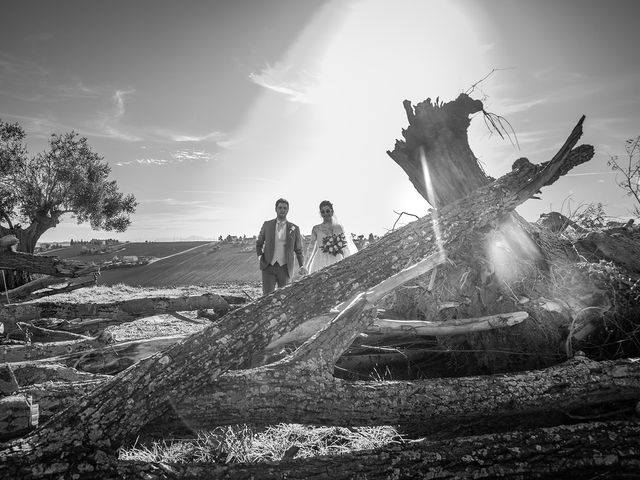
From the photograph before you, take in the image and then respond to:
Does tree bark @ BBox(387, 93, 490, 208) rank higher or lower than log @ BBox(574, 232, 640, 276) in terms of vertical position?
higher

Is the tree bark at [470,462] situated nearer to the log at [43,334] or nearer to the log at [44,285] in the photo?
the log at [43,334]

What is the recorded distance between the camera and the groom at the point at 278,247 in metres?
6.92

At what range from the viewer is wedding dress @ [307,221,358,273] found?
22.1ft

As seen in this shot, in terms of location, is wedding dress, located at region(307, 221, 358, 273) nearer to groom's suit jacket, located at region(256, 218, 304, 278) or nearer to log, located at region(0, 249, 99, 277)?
groom's suit jacket, located at region(256, 218, 304, 278)

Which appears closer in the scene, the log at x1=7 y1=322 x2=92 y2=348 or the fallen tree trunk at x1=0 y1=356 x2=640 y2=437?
the fallen tree trunk at x1=0 y1=356 x2=640 y2=437

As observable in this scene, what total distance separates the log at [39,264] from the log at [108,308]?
3.50 ft

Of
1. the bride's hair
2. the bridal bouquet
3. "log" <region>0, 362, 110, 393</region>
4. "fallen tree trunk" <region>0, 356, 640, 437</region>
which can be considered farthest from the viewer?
the bride's hair

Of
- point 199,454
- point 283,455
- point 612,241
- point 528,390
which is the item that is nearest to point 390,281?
point 528,390

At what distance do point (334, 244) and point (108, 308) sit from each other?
457cm

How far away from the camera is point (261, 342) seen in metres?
2.72

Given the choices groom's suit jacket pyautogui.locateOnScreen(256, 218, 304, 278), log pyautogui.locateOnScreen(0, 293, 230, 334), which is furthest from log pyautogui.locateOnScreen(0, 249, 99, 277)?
groom's suit jacket pyautogui.locateOnScreen(256, 218, 304, 278)

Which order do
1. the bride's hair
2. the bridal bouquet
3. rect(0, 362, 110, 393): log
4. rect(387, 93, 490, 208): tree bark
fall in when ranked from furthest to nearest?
the bride's hair, the bridal bouquet, rect(387, 93, 490, 208): tree bark, rect(0, 362, 110, 393): log

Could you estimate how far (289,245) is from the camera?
698 cm

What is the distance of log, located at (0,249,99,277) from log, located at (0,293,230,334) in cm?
107
